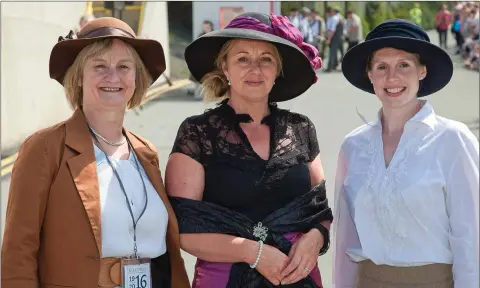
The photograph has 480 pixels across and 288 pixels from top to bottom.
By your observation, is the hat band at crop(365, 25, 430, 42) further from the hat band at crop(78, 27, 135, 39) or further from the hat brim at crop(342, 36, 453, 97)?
the hat band at crop(78, 27, 135, 39)

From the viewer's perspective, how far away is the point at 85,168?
2627 millimetres

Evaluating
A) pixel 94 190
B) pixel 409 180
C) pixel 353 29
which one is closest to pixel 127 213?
pixel 94 190

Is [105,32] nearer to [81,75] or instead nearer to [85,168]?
[81,75]

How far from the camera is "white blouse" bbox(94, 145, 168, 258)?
8.53ft

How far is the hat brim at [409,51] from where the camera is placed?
2.89 metres

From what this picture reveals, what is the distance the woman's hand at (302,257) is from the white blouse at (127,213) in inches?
20.5

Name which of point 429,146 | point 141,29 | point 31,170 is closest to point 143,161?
point 31,170

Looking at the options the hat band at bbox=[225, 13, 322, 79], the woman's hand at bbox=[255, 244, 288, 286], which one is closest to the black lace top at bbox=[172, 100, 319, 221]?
the woman's hand at bbox=[255, 244, 288, 286]

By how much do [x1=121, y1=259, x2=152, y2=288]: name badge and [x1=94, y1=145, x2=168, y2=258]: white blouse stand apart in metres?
0.03

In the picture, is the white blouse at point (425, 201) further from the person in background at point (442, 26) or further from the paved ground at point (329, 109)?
the person in background at point (442, 26)

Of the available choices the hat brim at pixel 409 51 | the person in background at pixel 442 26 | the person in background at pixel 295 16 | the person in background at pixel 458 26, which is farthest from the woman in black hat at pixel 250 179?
the person in background at pixel 442 26

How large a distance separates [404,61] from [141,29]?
41.2 ft

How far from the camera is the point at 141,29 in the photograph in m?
15.0

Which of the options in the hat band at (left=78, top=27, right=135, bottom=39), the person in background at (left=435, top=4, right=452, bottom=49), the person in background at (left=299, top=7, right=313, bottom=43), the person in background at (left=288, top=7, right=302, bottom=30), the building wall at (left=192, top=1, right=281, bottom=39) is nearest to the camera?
the hat band at (left=78, top=27, right=135, bottom=39)
